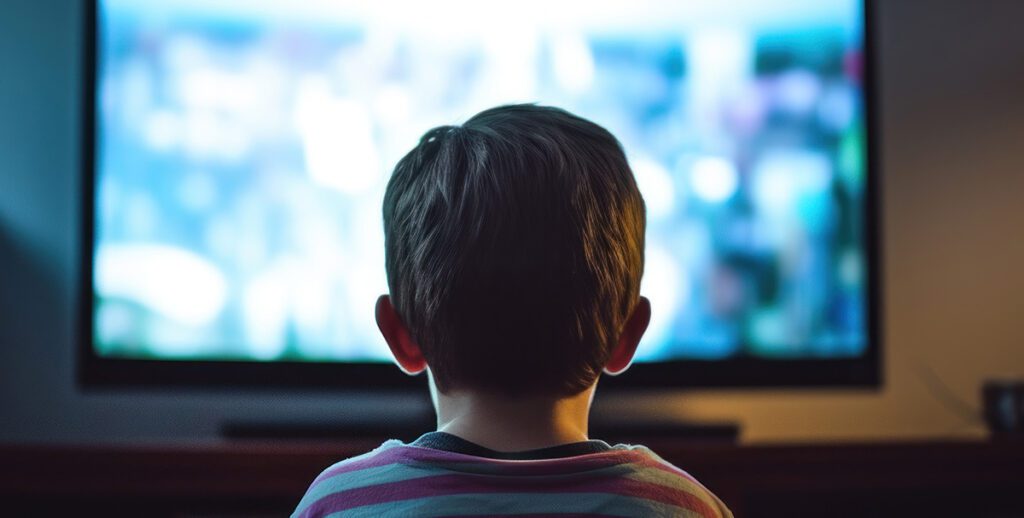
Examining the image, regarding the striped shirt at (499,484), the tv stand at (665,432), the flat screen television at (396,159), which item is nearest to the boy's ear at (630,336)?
the striped shirt at (499,484)

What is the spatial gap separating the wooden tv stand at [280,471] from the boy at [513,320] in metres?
0.84

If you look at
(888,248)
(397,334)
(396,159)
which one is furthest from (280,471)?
(888,248)

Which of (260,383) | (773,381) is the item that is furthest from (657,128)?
(260,383)

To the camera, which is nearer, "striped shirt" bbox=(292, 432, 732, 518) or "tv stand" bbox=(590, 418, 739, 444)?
"striped shirt" bbox=(292, 432, 732, 518)

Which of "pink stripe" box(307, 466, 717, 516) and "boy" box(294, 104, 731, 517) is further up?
"boy" box(294, 104, 731, 517)

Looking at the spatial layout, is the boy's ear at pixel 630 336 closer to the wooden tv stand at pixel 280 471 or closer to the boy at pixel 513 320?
the boy at pixel 513 320

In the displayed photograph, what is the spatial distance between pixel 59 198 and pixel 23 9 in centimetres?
43

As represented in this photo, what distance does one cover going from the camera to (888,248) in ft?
7.49

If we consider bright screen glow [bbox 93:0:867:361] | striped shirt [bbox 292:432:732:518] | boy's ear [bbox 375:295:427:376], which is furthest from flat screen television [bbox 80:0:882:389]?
striped shirt [bbox 292:432:732:518]

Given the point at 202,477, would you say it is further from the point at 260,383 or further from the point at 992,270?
the point at 992,270

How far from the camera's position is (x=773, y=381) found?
192 cm

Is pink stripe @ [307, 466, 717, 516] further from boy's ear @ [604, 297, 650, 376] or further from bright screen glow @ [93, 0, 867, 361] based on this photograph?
bright screen glow @ [93, 0, 867, 361]

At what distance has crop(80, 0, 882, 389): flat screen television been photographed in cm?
184

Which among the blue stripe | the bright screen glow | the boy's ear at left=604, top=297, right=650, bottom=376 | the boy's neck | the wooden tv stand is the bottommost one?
the wooden tv stand
